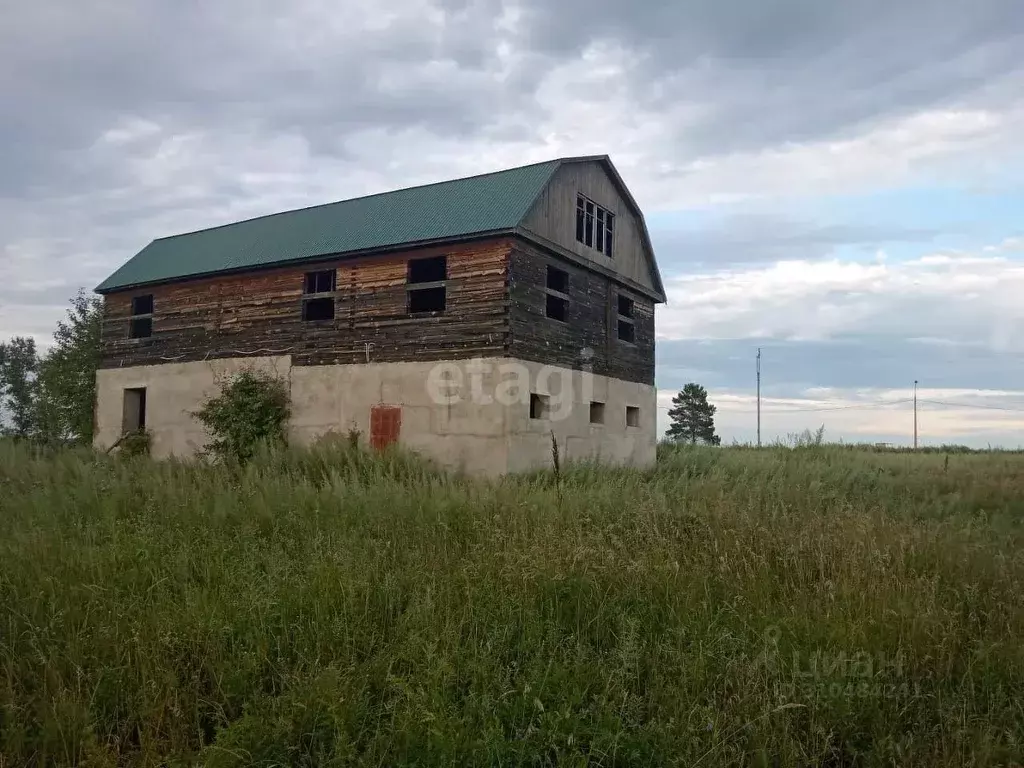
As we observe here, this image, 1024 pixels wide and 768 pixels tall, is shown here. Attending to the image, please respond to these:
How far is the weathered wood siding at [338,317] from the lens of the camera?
16.1m

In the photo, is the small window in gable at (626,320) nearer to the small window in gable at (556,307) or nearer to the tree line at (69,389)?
the small window in gable at (556,307)

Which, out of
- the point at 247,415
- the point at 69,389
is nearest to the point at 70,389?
the point at 69,389

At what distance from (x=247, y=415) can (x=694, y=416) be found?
45570 mm

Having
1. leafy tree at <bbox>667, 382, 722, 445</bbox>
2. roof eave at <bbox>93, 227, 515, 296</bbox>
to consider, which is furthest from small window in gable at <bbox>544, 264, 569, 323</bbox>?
leafy tree at <bbox>667, 382, 722, 445</bbox>

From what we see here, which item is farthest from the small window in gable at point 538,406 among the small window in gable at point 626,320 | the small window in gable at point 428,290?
the small window in gable at point 428,290

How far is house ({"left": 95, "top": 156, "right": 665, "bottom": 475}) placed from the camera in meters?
16.0

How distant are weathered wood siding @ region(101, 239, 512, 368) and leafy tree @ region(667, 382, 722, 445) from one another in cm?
4349

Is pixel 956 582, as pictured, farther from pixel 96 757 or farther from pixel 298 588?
pixel 96 757

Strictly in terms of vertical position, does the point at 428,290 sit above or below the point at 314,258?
below

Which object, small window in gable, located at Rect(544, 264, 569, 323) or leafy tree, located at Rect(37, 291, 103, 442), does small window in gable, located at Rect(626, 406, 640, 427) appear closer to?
small window in gable, located at Rect(544, 264, 569, 323)

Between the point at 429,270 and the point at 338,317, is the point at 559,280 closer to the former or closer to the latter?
the point at 429,270

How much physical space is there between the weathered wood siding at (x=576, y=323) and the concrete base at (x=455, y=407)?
0.38 m

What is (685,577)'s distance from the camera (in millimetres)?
6250

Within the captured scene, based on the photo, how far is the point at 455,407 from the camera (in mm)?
15945
